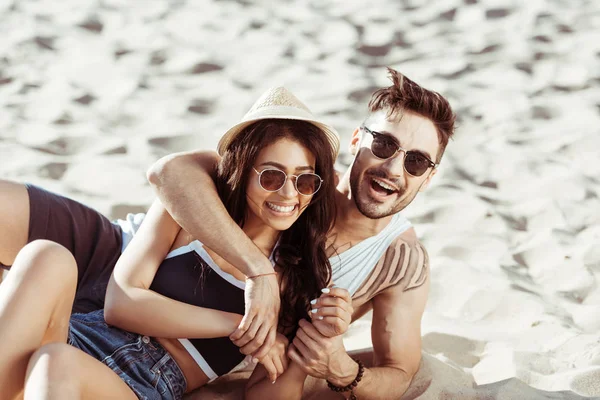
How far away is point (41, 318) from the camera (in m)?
2.26

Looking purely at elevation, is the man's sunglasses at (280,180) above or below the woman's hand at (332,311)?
above

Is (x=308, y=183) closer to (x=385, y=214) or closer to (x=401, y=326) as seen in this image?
(x=385, y=214)

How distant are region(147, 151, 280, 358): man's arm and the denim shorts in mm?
302

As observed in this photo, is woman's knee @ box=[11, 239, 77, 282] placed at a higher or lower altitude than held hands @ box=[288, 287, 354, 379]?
higher

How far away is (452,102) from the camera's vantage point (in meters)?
5.47

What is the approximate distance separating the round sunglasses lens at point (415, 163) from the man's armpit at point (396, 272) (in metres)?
0.30

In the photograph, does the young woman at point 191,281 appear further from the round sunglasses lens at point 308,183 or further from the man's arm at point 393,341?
the man's arm at point 393,341

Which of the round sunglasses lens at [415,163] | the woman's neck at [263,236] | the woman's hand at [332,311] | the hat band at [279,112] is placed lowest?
the woman's hand at [332,311]

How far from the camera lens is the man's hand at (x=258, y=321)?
8.14ft

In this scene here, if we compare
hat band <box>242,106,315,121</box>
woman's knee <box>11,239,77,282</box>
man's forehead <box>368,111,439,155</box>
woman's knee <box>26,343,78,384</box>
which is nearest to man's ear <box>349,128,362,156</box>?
man's forehead <box>368,111,439,155</box>

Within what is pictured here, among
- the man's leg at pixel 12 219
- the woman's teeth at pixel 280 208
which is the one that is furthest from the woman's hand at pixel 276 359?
the man's leg at pixel 12 219

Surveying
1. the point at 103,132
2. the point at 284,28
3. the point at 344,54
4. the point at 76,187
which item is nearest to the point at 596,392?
the point at 76,187

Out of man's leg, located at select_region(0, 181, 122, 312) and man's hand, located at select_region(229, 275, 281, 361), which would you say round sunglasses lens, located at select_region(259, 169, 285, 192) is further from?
man's leg, located at select_region(0, 181, 122, 312)

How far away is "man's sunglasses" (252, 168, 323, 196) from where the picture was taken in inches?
99.6
